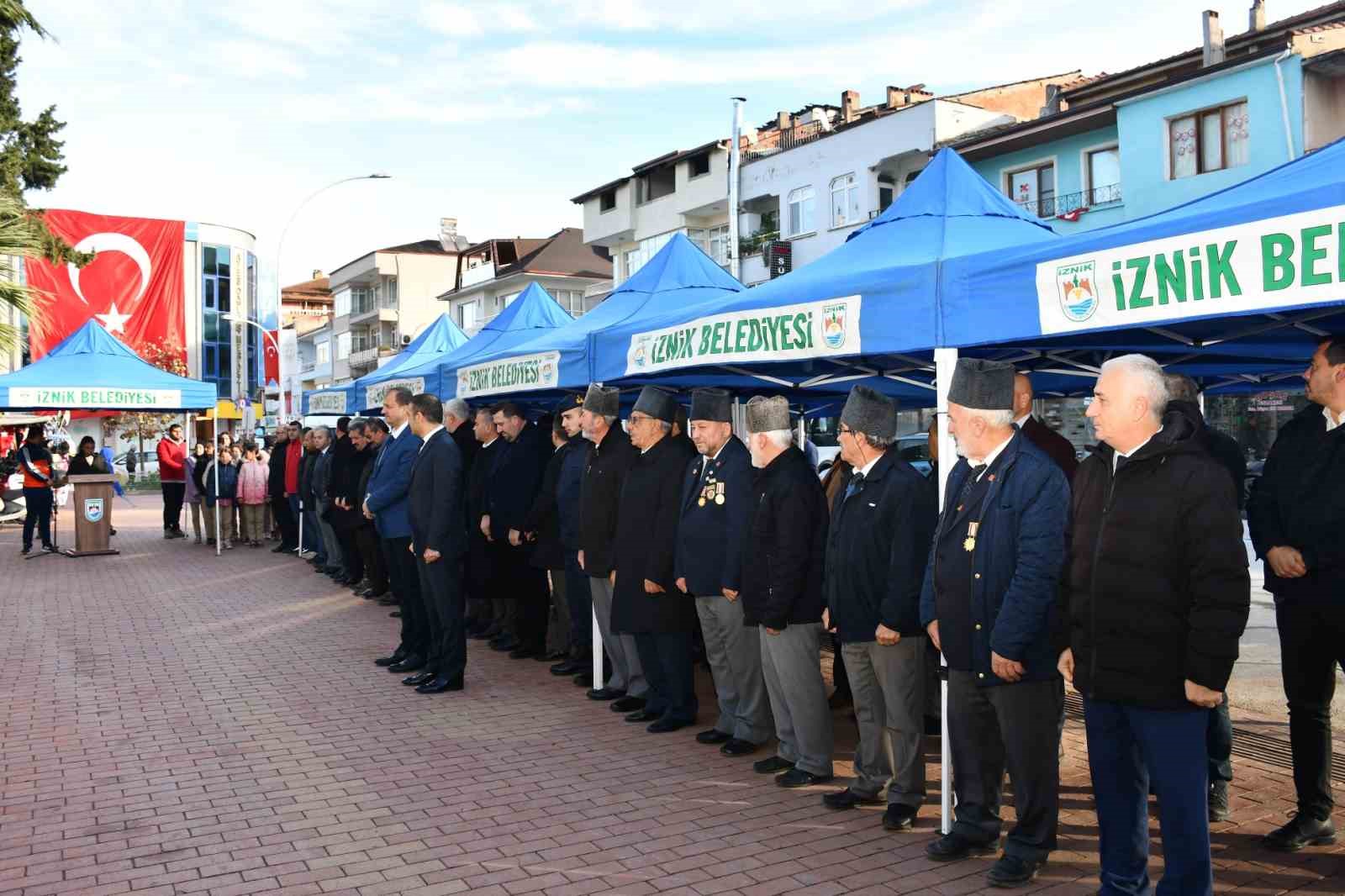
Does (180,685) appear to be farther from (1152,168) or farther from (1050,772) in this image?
(1152,168)

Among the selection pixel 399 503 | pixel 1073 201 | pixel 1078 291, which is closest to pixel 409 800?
pixel 399 503

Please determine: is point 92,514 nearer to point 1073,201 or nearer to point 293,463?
point 293,463

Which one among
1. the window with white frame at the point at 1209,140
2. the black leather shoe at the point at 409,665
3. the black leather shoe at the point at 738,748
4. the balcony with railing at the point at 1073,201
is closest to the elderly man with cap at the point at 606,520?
the black leather shoe at the point at 738,748

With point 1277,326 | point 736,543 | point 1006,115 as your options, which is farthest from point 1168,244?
point 1006,115

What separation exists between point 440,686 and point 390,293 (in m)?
68.1

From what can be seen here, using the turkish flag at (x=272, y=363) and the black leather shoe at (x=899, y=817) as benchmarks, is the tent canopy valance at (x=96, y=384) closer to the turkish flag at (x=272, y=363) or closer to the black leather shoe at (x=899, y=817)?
the turkish flag at (x=272, y=363)

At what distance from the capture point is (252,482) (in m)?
19.0

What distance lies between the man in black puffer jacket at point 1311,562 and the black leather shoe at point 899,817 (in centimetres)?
149

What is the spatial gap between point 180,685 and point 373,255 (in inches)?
2649

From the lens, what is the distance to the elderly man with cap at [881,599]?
16.7 feet

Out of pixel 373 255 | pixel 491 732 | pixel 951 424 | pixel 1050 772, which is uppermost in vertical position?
pixel 373 255

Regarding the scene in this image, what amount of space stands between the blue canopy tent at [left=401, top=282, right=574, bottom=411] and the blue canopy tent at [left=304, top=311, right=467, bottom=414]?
45.9 inches

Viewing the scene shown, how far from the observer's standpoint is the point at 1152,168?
26781 millimetres

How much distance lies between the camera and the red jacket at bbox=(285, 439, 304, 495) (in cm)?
1731
